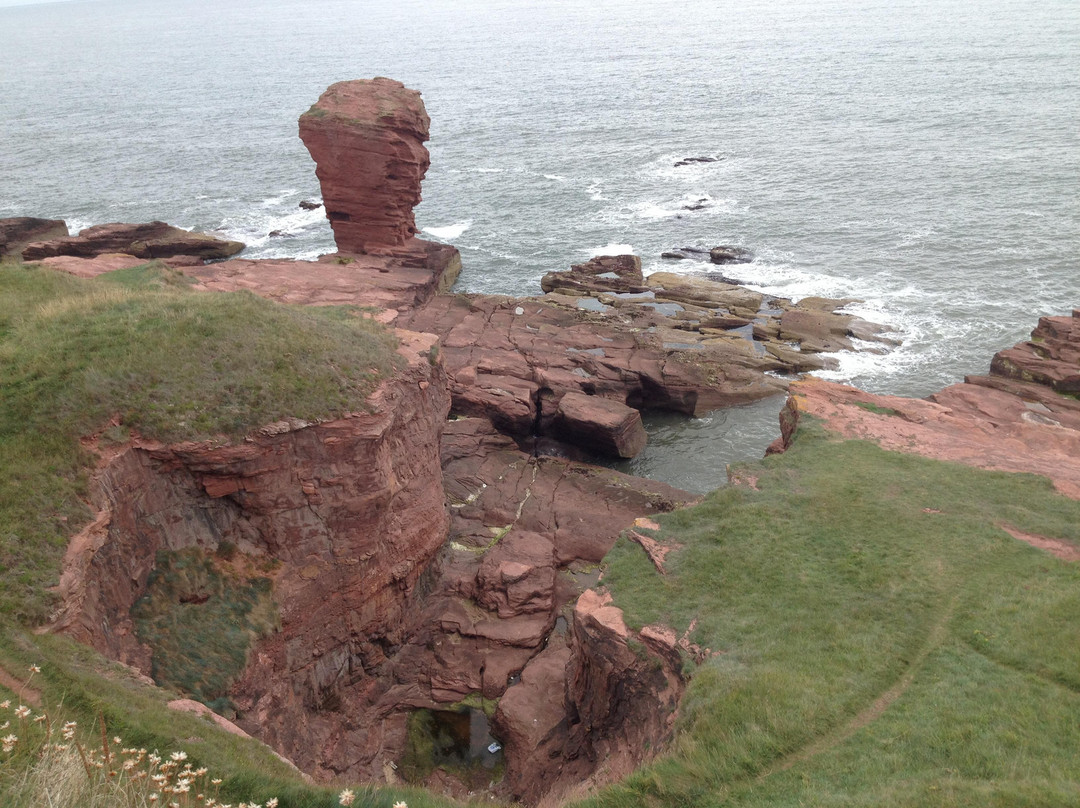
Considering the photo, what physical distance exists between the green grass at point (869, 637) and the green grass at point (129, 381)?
10.0 metres

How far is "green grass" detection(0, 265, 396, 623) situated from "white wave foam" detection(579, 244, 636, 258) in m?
39.2

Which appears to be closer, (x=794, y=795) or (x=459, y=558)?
(x=794, y=795)

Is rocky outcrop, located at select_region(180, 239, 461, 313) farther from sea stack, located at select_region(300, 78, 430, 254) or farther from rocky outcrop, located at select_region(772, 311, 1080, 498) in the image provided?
rocky outcrop, located at select_region(772, 311, 1080, 498)

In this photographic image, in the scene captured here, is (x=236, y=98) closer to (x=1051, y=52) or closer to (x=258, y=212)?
(x=258, y=212)

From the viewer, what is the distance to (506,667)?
24.2 metres

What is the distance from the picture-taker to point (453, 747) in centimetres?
2244

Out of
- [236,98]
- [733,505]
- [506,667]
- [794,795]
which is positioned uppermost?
[794,795]

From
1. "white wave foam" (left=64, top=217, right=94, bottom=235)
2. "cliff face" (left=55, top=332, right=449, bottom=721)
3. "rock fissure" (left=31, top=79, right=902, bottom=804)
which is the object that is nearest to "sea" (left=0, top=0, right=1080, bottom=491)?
"white wave foam" (left=64, top=217, right=94, bottom=235)

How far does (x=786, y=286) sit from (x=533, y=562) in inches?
1411

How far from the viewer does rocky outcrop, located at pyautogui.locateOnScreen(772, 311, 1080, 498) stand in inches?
1046

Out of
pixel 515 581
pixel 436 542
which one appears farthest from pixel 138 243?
pixel 515 581

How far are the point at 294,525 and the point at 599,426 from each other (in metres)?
18.2

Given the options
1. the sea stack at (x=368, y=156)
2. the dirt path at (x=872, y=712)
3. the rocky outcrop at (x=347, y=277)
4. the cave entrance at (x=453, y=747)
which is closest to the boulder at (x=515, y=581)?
the cave entrance at (x=453, y=747)

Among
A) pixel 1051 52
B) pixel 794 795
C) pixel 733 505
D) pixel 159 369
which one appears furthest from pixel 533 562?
pixel 1051 52
